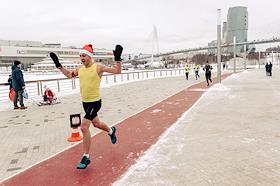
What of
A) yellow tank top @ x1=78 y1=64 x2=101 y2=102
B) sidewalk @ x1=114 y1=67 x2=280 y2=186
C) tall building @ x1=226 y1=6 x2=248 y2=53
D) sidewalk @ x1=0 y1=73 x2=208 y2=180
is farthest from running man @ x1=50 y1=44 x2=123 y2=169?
tall building @ x1=226 y1=6 x2=248 y2=53

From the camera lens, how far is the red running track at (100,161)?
13.5 ft

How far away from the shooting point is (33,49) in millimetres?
123500

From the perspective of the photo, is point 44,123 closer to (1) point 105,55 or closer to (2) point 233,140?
(2) point 233,140

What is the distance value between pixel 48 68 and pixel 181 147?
84208 mm

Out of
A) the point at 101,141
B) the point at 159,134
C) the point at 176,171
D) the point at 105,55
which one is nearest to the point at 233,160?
the point at 176,171

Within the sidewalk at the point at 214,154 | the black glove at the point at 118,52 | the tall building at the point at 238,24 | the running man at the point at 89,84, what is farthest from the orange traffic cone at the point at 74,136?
the tall building at the point at 238,24

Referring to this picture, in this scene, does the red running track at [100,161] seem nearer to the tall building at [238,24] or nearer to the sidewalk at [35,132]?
the sidewalk at [35,132]

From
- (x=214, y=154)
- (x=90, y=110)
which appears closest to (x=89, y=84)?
(x=90, y=110)

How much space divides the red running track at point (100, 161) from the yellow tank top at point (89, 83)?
109 centimetres

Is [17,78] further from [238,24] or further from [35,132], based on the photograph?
[238,24]

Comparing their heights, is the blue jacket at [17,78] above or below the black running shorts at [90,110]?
above

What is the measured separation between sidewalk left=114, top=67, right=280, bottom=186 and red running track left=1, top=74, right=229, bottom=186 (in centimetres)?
24

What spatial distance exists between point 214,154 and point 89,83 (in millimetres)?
2445

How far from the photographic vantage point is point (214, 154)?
5023 mm
